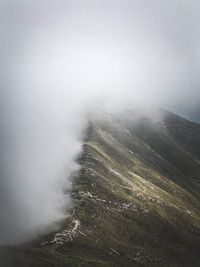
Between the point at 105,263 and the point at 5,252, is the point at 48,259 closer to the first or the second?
the point at 5,252

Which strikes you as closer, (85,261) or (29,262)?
(29,262)

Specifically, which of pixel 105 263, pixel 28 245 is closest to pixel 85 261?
pixel 105 263

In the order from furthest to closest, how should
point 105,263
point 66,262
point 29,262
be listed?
point 105,263 < point 66,262 < point 29,262

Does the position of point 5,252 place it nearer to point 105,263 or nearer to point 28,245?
point 28,245

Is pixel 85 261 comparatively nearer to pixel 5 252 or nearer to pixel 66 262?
pixel 66 262

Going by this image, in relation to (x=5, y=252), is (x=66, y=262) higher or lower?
lower

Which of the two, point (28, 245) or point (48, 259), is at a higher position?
point (28, 245)

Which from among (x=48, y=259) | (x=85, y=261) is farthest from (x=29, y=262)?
(x=85, y=261)

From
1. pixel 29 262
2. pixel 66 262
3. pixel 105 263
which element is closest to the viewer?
pixel 29 262
